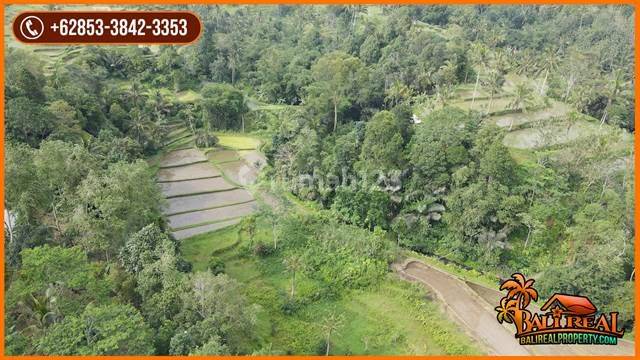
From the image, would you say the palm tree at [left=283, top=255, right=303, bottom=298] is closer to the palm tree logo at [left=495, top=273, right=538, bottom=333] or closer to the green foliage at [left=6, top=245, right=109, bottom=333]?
the green foliage at [left=6, top=245, right=109, bottom=333]

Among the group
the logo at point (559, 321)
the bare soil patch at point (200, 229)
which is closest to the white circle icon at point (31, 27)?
the bare soil patch at point (200, 229)

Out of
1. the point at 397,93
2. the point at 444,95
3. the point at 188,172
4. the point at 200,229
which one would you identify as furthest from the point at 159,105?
the point at 444,95

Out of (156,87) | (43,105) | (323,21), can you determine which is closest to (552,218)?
(43,105)

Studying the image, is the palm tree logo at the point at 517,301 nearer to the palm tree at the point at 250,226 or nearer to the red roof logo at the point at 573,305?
the red roof logo at the point at 573,305

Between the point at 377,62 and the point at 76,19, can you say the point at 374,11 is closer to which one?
the point at 377,62

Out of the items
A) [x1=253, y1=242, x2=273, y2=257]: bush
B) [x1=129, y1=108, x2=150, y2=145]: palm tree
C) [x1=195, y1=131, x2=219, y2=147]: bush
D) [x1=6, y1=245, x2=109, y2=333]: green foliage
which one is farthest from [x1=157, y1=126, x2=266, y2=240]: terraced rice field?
[x1=6, y1=245, x2=109, y2=333]: green foliage

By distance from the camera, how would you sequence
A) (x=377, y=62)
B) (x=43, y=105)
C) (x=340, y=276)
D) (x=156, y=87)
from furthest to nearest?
1. (x=377, y=62)
2. (x=156, y=87)
3. (x=43, y=105)
4. (x=340, y=276)
